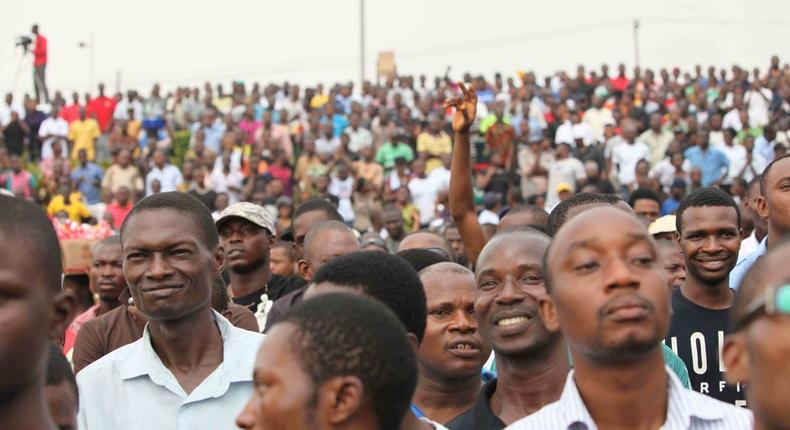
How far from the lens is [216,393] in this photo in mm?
4238

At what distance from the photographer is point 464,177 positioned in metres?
6.28

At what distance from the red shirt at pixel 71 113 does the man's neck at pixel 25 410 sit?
2259cm

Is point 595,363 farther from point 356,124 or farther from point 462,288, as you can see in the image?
point 356,124

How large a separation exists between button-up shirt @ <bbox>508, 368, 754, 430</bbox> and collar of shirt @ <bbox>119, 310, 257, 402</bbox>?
1.26 metres

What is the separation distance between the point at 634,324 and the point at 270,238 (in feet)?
15.4

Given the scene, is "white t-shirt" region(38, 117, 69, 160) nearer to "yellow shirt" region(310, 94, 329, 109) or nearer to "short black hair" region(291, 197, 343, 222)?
"yellow shirt" region(310, 94, 329, 109)

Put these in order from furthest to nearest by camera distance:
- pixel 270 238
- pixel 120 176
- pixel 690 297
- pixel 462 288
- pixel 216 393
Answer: pixel 120 176 → pixel 270 238 → pixel 690 297 → pixel 462 288 → pixel 216 393

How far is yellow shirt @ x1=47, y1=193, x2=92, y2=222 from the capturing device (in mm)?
19000

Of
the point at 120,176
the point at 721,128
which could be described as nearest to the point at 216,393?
the point at 120,176

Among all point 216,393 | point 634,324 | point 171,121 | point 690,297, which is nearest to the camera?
point 634,324

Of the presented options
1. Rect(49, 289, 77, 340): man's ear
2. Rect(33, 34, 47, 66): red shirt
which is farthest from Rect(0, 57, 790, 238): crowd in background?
Rect(49, 289, 77, 340): man's ear

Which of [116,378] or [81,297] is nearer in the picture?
[116,378]

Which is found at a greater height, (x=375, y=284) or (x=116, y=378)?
(x=375, y=284)

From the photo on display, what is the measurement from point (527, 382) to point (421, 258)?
137cm
